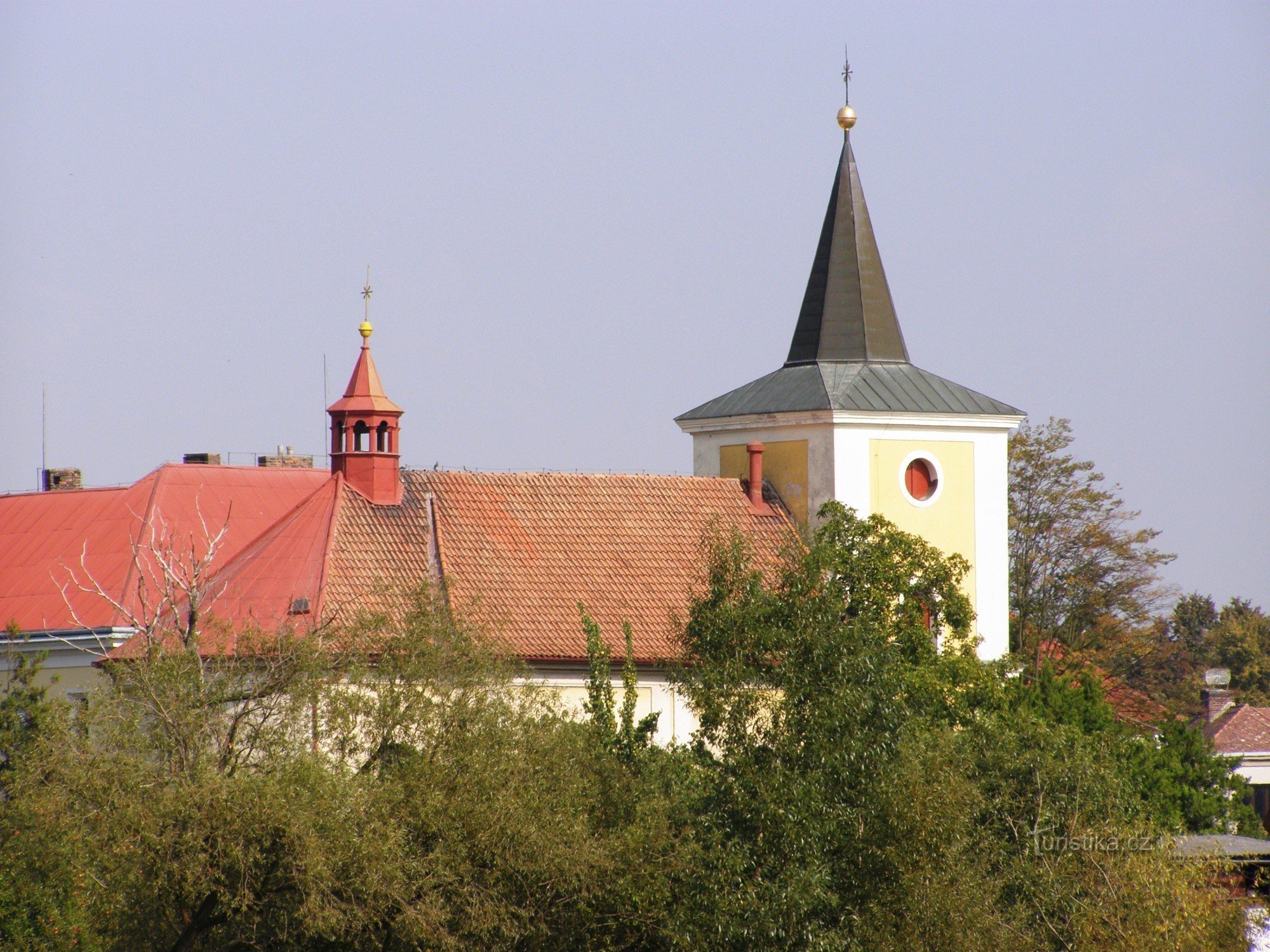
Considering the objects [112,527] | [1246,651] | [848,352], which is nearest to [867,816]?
[848,352]

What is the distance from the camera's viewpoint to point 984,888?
25.0m

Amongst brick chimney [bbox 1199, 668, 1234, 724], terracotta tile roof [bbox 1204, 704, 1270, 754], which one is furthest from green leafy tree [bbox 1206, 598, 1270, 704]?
terracotta tile roof [bbox 1204, 704, 1270, 754]

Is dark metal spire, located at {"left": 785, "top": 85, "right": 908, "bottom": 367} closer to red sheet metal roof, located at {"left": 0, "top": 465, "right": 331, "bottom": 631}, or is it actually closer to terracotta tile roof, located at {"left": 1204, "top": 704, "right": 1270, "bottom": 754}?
red sheet metal roof, located at {"left": 0, "top": 465, "right": 331, "bottom": 631}

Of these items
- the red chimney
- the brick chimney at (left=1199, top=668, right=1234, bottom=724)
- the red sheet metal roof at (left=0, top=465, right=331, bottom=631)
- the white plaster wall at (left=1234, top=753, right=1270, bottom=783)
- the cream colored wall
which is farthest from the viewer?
the brick chimney at (left=1199, top=668, right=1234, bottom=724)

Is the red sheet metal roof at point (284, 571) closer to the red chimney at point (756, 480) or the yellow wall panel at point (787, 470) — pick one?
the red chimney at point (756, 480)

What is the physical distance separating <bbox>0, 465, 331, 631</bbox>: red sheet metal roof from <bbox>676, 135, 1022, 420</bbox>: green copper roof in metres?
10.2

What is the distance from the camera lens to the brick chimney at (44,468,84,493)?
54531 millimetres

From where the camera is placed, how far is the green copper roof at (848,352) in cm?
4259

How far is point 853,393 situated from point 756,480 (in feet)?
8.54

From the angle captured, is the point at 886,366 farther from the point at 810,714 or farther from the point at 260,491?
the point at 810,714

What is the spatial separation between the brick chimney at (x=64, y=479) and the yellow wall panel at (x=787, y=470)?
19.7m

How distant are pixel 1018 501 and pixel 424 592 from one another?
34.3 meters

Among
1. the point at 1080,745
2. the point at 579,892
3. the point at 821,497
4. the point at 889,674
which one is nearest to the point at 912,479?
the point at 821,497

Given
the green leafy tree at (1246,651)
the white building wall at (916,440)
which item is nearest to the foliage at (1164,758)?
the white building wall at (916,440)
